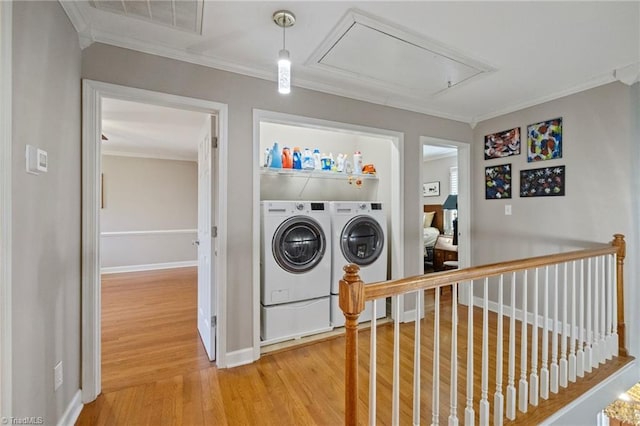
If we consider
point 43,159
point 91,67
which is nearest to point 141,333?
point 43,159

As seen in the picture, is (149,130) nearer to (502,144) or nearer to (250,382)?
(250,382)

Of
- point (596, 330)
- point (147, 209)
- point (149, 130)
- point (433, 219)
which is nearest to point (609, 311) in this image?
point (596, 330)

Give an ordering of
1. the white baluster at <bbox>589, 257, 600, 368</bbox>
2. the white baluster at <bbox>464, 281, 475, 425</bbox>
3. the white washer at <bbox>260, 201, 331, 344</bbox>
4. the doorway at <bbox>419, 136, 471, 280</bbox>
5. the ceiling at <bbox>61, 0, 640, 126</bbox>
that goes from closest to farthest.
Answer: the white baluster at <bbox>464, 281, 475, 425</bbox>
the ceiling at <bbox>61, 0, 640, 126</bbox>
the white baluster at <bbox>589, 257, 600, 368</bbox>
the white washer at <bbox>260, 201, 331, 344</bbox>
the doorway at <bbox>419, 136, 471, 280</bbox>

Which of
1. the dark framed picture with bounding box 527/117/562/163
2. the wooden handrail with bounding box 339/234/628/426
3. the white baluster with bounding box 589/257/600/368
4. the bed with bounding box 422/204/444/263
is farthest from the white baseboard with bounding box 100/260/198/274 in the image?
the white baluster with bounding box 589/257/600/368

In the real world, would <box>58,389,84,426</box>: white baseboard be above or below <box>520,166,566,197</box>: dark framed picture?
below

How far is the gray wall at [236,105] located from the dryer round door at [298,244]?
31 centimetres

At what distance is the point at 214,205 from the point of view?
7.45 ft

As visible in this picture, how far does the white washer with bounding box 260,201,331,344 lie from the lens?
2.52 m

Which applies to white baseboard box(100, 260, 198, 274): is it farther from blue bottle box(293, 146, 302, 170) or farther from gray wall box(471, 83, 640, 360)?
gray wall box(471, 83, 640, 360)

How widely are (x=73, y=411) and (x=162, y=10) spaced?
2.37 meters

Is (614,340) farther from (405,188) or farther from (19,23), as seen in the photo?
(19,23)

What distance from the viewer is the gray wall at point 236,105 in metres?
1.91

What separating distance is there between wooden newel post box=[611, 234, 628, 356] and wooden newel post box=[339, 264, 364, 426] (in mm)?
2478

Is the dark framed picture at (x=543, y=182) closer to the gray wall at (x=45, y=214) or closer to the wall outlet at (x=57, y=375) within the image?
the gray wall at (x=45, y=214)
